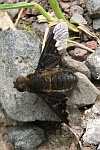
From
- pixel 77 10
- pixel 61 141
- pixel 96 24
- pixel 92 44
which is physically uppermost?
pixel 77 10

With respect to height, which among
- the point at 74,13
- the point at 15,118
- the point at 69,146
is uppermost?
the point at 74,13

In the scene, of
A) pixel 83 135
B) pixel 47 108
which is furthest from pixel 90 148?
pixel 47 108

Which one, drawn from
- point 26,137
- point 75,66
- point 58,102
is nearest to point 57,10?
point 75,66

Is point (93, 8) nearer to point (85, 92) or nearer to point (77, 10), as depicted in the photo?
point (77, 10)

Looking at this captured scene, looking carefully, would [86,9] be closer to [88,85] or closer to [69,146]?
[88,85]

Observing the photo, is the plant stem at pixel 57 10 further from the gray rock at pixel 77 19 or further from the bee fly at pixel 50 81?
the bee fly at pixel 50 81

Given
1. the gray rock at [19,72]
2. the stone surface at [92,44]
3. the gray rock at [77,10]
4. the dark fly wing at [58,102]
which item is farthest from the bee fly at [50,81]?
the gray rock at [77,10]
